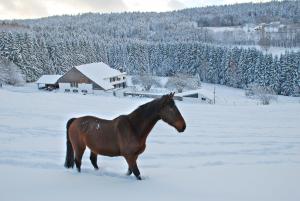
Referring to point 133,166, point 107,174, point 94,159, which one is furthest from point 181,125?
point 94,159

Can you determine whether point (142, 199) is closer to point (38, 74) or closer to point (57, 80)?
point (57, 80)

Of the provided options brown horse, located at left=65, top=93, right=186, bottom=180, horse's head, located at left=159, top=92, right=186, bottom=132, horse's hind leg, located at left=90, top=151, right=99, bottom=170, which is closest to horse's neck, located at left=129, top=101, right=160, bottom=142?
brown horse, located at left=65, top=93, right=186, bottom=180

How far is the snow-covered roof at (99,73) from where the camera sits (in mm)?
58094

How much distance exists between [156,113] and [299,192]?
2733 millimetres

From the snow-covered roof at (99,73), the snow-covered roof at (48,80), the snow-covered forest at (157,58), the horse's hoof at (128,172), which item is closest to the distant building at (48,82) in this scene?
the snow-covered roof at (48,80)

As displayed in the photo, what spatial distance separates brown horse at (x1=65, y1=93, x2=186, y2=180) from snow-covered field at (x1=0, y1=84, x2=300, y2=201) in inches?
18.5

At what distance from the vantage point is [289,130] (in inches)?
616

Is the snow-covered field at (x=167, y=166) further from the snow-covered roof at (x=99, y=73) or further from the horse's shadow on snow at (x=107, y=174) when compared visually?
the snow-covered roof at (x=99, y=73)

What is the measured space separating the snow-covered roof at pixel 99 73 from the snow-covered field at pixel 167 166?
41.8 metres

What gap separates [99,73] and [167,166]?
5363 cm

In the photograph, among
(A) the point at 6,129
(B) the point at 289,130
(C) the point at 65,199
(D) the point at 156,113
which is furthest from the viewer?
(B) the point at 289,130

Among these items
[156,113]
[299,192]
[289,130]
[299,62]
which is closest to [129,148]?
[156,113]

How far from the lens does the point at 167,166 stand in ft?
27.2

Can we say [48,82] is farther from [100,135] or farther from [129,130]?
[129,130]
